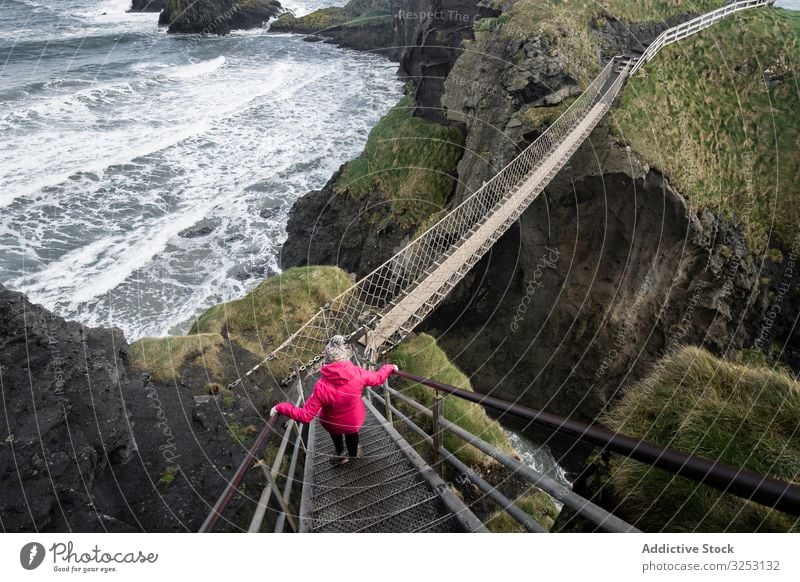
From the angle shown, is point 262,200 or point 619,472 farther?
point 262,200

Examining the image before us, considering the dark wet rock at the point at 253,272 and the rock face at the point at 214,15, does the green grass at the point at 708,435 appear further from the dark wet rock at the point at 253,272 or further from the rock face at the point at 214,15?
the rock face at the point at 214,15

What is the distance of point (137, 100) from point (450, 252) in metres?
33.9

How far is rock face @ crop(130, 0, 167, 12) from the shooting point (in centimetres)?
5709

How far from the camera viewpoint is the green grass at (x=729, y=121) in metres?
16.9

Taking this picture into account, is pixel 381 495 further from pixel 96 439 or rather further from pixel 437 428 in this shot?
pixel 96 439

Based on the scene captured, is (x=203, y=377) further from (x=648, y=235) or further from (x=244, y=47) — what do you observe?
(x=244, y=47)

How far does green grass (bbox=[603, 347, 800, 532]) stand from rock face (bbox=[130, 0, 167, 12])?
73930 mm

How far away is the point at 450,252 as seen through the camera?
1043cm

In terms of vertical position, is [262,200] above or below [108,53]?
below

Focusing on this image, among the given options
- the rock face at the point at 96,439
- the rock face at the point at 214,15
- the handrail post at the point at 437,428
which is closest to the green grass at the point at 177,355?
the rock face at the point at 96,439

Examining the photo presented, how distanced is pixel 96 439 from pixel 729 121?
2489 cm

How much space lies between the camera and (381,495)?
4.22m

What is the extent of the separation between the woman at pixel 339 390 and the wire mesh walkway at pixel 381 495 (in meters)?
0.52

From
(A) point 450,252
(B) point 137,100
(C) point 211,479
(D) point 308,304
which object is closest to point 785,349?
(A) point 450,252
